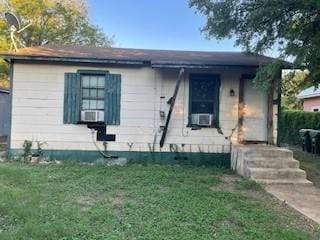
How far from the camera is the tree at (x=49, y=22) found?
23.1 metres

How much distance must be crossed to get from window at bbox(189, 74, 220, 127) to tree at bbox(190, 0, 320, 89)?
1.25 meters

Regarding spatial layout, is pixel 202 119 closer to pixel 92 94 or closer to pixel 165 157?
pixel 165 157

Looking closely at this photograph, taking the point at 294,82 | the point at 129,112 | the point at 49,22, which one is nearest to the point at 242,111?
the point at 294,82

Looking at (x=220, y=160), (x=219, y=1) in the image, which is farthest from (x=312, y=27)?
(x=220, y=160)

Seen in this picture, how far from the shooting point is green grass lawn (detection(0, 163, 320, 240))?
15.1ft

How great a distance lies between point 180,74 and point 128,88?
147cm

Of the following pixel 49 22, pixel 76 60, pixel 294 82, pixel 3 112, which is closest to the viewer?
pixel 294 82

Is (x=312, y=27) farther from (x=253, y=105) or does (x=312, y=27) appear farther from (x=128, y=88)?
(x=128, y=88)

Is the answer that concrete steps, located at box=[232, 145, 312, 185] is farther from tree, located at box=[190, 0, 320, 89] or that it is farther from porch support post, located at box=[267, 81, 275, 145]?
tree, located at box=[190, 0, 320, 89]

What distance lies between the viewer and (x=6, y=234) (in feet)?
14.3

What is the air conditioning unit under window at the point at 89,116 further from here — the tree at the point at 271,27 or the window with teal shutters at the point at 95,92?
the tree at the point at 271,27

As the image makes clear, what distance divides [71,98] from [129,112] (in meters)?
1.54

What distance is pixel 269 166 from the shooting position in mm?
8641

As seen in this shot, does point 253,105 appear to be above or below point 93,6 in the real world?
below
